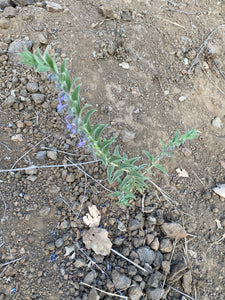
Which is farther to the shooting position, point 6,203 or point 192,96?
point 192,96

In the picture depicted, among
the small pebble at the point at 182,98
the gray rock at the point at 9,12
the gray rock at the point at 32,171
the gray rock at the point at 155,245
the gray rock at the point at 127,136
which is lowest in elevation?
the gray rock at the point at 155,245

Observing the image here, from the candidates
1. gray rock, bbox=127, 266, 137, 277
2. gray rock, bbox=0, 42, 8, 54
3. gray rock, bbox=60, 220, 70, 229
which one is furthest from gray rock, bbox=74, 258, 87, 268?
gray rock, bbox=0, 42, 8, 54

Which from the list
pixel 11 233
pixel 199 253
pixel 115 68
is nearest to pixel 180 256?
pixel 199 253

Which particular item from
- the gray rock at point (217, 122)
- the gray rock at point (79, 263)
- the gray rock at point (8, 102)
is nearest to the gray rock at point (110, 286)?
the gray rock at point (79, 263)

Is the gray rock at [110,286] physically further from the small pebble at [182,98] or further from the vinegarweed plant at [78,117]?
the small pebble at [182,98]

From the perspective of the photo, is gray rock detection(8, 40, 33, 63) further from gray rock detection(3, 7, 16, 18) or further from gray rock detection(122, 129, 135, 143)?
gray rock detection(122, 129, 135, 143)

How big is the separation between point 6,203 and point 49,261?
0.85m

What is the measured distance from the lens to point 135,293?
2.90m

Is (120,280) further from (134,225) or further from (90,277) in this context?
(134,225)

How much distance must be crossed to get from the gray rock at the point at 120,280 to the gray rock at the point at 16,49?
325 centimetres

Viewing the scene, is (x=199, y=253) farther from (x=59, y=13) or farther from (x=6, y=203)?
(x=59, y=13)

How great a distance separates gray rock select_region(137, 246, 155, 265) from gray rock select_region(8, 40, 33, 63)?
10.5 feet

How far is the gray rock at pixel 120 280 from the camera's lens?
9.57ft

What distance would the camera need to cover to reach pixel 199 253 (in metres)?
3.40
